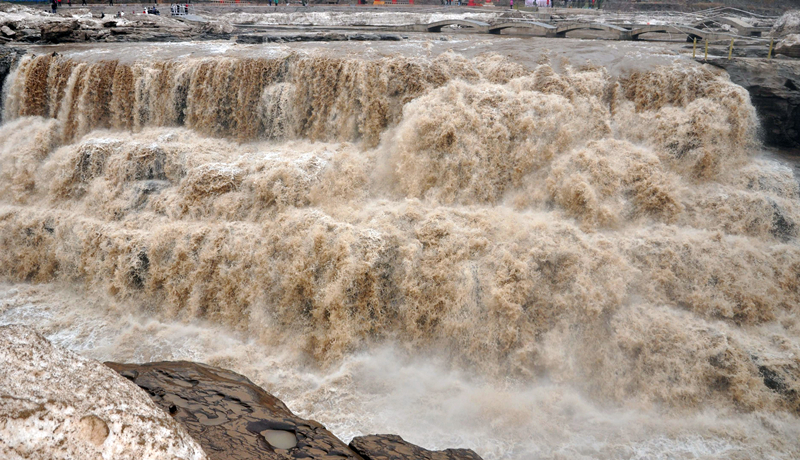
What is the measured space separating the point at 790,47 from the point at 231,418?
1189 cm

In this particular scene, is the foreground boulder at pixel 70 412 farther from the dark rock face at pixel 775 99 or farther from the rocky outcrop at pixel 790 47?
the rocky outcrop at pixel 790 47

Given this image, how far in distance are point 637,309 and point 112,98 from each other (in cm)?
1010

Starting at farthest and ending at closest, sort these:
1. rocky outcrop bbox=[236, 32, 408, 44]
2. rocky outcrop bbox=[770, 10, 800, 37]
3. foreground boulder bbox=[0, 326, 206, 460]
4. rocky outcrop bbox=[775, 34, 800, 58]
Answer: rocky outcrop bbox=[236, 32, 408, 44]
rocky outcrop bbox=[770, 10, 800, 37]
rocky outcrop bbox=[775, 34, 800, 58]
foreground boulder bbox=[0, 326, 206, 460]

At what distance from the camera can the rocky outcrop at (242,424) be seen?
4727 mm

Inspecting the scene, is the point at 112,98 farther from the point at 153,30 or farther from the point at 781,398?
the point at 781,398

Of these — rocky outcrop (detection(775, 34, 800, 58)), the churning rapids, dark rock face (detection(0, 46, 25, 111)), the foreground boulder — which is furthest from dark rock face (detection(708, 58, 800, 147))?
dark rock face (detection(0, 46, 25, 111))

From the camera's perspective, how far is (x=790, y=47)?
11.2 m

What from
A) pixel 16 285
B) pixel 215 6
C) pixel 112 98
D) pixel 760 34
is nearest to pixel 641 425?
pixel 16 285

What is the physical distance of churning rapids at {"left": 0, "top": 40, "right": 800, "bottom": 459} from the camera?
22.8 ft

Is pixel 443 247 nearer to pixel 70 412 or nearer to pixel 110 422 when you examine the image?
pixel 110 422

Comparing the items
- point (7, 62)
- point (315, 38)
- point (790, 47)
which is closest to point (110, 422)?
point (7, 62)

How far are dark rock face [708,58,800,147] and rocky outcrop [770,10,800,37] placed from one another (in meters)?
5.40

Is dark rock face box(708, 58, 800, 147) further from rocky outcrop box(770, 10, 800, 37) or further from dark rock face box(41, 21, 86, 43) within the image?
dark rock face box(41, 21, 86, 43)

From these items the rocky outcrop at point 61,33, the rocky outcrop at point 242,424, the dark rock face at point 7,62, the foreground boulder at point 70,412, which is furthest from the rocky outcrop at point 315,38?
the foreground boulder at point 70,412
